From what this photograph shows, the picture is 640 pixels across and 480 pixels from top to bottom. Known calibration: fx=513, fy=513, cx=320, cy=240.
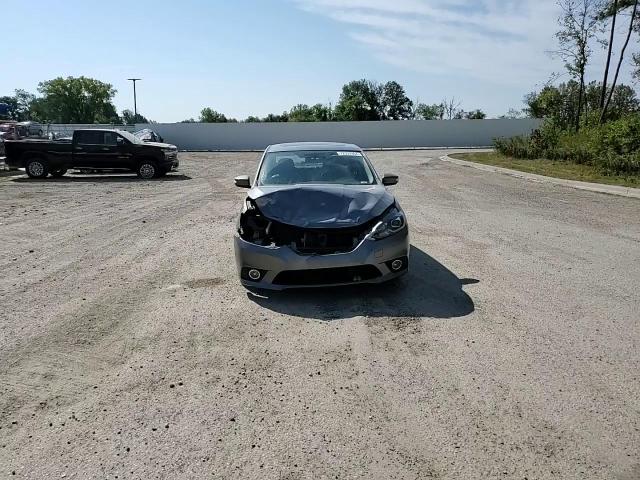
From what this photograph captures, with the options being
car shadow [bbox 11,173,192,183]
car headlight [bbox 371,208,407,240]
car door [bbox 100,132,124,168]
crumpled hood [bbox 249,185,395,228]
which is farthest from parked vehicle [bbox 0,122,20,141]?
car headlight [bbox 371,208,407,240]

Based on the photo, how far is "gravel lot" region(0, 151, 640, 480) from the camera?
2754 mm

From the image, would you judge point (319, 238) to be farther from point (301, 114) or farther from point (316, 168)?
point (301, 114)

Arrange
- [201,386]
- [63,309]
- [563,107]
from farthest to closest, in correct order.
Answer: [563,107]
[63,309]
[201,386]

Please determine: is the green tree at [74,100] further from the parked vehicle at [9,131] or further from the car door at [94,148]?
the car door at [94,148]

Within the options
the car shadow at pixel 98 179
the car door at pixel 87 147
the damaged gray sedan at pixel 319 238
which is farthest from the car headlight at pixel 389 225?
the car door at pixel 87 147

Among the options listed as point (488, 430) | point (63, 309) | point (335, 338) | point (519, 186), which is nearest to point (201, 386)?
point (335, 338)

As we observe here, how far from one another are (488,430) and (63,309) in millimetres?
4101

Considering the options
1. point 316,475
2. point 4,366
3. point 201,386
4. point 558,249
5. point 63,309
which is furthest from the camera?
point 558,249

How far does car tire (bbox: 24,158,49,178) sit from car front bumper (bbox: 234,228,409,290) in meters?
15.9

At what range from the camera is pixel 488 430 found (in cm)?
296

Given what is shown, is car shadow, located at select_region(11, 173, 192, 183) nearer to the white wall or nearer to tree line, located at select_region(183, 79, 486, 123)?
the white wall

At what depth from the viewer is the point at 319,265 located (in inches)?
194

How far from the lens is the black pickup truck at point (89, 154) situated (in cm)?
1800

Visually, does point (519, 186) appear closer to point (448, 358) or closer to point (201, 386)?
point (448, 358)
